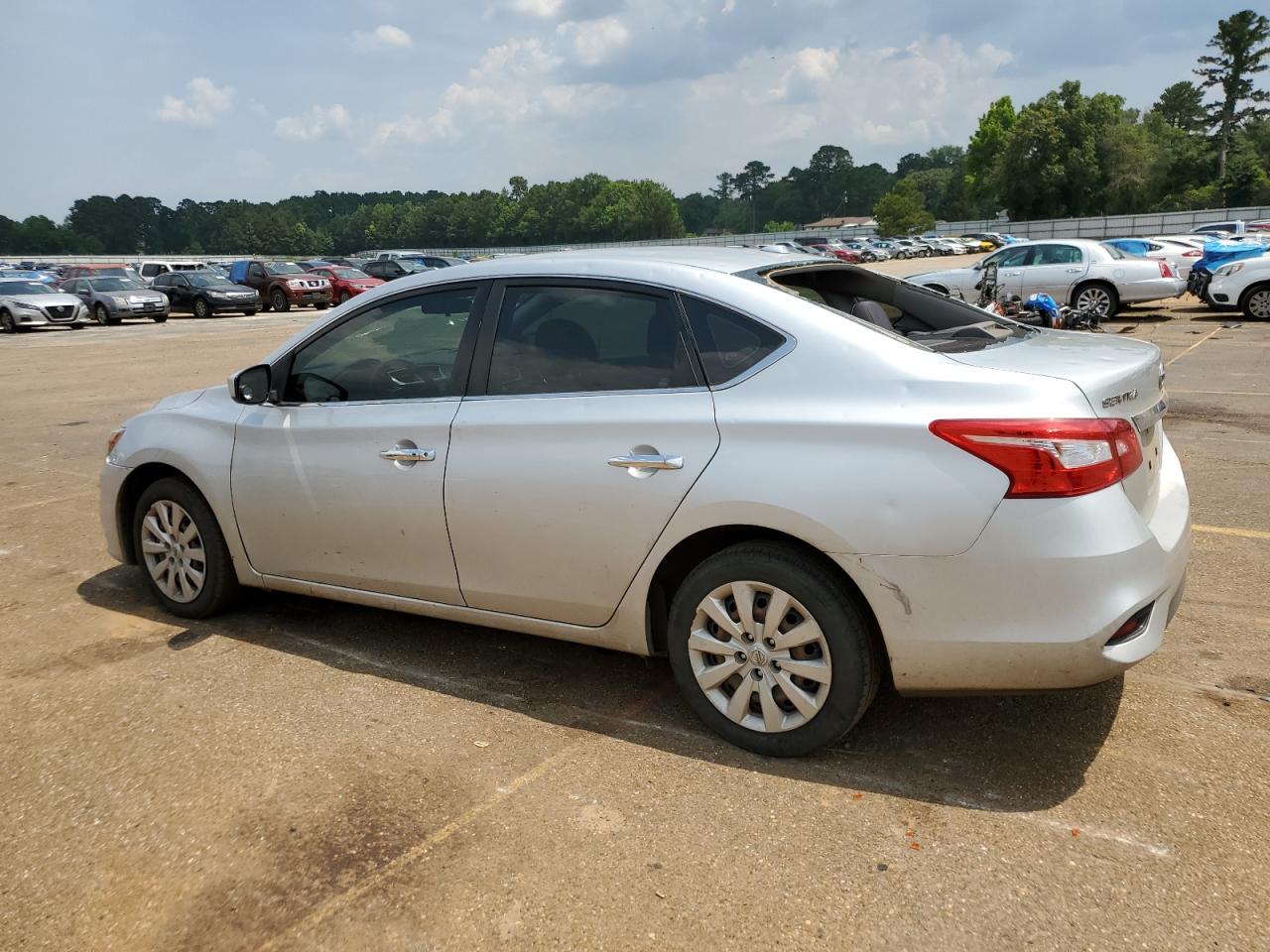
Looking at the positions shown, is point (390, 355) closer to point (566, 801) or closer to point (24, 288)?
point (566, 801)

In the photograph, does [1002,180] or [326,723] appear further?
[1002,180]

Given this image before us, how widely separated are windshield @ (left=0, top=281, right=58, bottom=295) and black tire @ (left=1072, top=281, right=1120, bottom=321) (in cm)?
2658

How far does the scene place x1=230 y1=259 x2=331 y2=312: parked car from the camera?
106 ft

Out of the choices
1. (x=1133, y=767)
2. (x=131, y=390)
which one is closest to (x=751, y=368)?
(x=1133, y=767)

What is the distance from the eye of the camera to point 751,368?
3244mm

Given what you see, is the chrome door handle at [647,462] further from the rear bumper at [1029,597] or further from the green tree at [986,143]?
the green tree at [986,143]

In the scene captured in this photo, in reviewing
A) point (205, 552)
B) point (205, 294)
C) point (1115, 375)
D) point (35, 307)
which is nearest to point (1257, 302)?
point (1115, 375)

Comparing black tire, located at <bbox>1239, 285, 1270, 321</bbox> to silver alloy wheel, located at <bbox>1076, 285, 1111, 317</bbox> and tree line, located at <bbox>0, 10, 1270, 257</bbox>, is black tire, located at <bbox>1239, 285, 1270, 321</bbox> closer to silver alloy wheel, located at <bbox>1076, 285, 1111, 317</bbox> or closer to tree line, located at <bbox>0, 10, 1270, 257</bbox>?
silver alloy wheel, located at <bbox>1076, 285, 1111, 317</bbox>

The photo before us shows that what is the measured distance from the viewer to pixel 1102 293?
18281 mm

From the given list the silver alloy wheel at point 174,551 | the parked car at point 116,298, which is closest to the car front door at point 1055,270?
the silver alloy wheel at point 174,551

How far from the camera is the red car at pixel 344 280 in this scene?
31931 mm

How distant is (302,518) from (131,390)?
36.0 feet

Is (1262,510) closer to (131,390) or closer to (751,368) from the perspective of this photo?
(751,368)

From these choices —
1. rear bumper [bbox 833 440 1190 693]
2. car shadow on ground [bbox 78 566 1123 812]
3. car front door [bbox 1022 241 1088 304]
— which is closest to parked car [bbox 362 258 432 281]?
car front door [bbox 1022 241 1088 304]
